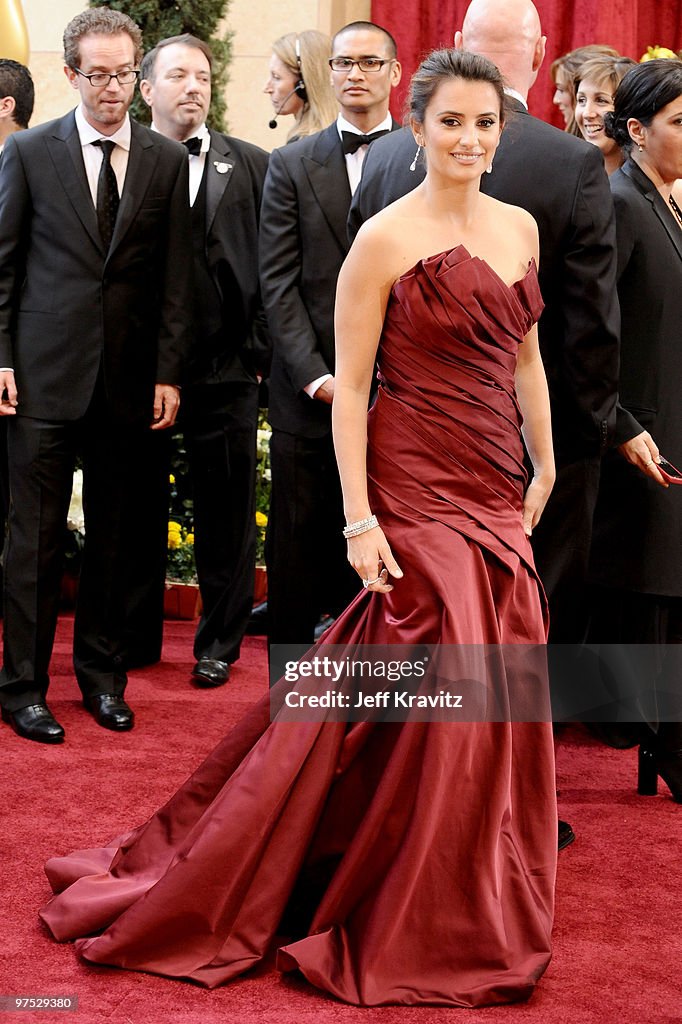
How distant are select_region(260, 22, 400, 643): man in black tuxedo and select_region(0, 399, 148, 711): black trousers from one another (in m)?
0.51

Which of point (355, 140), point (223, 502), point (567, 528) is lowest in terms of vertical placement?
point (223, 502)

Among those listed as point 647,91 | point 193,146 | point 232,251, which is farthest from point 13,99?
point 647,91

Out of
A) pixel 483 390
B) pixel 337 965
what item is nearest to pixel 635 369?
pixel 483 390

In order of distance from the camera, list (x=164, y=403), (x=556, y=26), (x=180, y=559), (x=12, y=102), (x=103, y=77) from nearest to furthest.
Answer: (x=103, y=77) < (x=164, y=403) < (x=12, y=102) < (x=180, y=559) < (x=556, y=26)

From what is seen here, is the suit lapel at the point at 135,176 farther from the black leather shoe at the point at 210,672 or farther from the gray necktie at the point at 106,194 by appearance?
the black leather shoe at the point at 210,672

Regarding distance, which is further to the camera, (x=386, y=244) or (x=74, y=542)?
(x=74, y=542)

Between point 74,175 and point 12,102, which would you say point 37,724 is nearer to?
point 74,175

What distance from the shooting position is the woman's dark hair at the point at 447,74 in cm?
263

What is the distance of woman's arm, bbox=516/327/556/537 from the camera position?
114 inches

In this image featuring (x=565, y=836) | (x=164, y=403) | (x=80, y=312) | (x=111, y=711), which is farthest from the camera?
(x=164, y=403)

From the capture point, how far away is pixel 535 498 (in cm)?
293

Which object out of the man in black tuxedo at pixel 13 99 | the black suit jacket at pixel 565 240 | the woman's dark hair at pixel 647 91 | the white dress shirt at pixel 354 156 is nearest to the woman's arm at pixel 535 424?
the black suit jacket at pixel 565 240

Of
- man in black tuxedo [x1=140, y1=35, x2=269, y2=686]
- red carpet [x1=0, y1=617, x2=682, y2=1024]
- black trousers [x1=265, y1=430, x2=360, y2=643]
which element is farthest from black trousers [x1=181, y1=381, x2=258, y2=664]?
black trousers [x1=265, y1=430, x2=360, y2=643]

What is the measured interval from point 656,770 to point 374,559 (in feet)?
4.83
